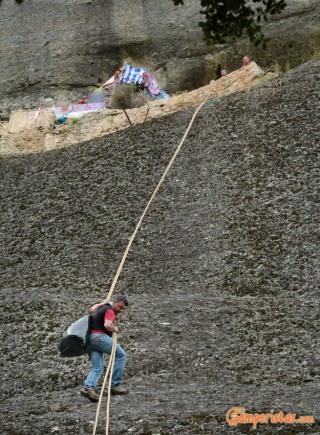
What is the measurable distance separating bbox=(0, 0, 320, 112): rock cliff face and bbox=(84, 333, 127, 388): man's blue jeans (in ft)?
60.7

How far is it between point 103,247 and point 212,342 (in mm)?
4682

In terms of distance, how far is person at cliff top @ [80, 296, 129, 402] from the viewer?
1016 cm

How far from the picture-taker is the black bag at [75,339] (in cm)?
1008

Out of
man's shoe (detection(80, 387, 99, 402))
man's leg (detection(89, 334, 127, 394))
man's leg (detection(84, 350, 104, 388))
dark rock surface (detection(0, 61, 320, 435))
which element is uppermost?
man's leg (detection(89, 334, 127, 394))

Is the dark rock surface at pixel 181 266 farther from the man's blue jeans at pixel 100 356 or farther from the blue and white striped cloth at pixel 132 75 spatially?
the blue and white striped cloth at pixel 132 75

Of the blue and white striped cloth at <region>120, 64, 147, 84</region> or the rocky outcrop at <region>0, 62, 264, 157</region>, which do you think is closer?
→ the rocky outcrop at <region>0, 62, 264, 157</region>

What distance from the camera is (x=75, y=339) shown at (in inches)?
397

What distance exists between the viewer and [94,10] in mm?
30844

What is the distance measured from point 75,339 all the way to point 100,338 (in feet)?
0.97

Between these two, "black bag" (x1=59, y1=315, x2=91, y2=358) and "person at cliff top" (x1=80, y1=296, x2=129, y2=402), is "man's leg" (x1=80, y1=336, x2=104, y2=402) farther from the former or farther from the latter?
"black bag" (x1=59, y1=315, x2=91, y2=358)

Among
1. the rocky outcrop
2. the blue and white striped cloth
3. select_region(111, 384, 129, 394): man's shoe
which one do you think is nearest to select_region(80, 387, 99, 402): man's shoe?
select_region(111, 384, 129, 394): man's shoe

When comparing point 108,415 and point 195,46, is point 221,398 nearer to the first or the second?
point 108,415

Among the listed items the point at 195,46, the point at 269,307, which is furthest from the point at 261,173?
the point at 195,46

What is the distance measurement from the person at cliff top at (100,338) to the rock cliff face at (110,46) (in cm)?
1849
